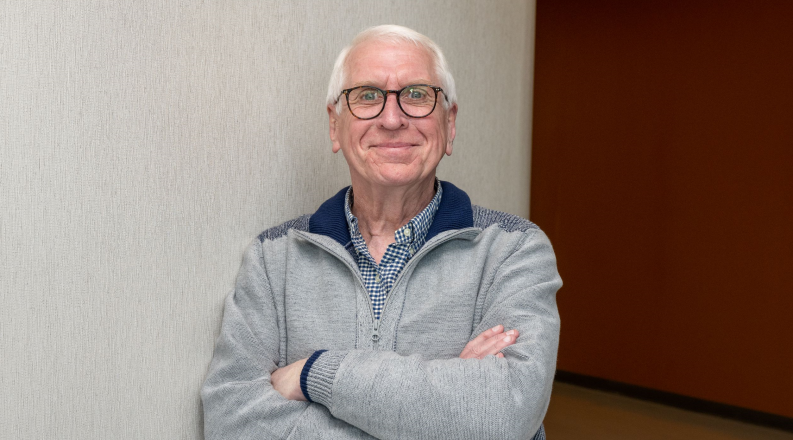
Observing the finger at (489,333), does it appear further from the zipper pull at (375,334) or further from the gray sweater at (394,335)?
the zipper pull at (375,334)

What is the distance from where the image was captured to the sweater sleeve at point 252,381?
4.16 feet

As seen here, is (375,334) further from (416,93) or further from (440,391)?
(416,93)

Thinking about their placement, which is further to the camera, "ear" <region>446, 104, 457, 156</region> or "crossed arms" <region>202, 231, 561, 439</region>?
"ear" <region>446, 104, 457, 156</region>

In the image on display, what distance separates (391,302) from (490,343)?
231mm

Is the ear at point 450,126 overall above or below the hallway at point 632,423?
above

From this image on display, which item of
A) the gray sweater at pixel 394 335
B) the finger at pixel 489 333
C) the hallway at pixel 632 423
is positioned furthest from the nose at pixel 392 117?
the hallway at pixel 632 423

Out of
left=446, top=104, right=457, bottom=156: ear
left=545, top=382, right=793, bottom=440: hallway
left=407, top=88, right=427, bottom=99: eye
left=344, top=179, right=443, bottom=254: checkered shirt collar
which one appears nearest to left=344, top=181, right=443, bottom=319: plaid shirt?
left=344, top=179, right=443, bottom=254: checkered shirt collar

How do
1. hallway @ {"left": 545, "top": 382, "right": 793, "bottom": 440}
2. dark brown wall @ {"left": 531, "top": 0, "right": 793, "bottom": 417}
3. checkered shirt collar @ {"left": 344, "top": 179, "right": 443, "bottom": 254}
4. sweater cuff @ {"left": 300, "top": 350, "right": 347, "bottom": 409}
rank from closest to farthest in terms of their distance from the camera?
sweater cuff @ {"left": 300, "top": 350, "right": 347, "bottom": 409} < checkered shirt collar @ {"left": 344, "top": 179, "right": 443, "bottom": 254} < hallway @ {"left": 545, "top": 382, "right": 793, "bottom": 440} < dark brown wall @ {"left": 531, "top": 0, "right": 793, "bottom": 417}

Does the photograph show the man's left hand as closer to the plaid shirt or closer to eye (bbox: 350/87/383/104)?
the plaid shirt

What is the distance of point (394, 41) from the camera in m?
1.46

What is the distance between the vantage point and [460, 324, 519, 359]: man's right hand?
128 cm

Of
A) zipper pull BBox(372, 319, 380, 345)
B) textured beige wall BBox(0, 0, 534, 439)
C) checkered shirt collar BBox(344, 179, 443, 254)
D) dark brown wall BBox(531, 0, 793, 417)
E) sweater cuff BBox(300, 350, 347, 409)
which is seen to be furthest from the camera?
dark brown wall BBox(531, 0, 793, 417)

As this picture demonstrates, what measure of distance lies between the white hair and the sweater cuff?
0.56m

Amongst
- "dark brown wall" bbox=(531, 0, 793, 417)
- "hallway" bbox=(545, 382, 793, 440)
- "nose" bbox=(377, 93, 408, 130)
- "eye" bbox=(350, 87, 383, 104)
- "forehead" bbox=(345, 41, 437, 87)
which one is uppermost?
"forehead" bbox=(345, 41, 437, 87)
